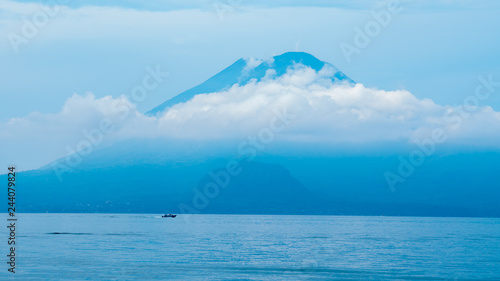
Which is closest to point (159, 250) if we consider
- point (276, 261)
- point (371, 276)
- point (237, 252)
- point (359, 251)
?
point (237, 252)

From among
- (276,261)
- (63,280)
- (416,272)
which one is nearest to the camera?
(63,280)

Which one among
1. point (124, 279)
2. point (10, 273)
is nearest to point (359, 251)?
point (124, 279)

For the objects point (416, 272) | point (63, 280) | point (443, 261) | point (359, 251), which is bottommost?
point (63, 280)

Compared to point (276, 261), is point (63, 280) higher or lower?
lower

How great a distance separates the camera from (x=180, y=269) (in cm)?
8588

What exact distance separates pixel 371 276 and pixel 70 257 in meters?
46.4

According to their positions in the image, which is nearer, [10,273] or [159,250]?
[10,273]

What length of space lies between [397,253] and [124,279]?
56.7m

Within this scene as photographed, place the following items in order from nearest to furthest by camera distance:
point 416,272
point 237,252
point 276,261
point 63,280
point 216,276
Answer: point 63,280 < point 216,276 < point 416,272 < point 276,261 < point 237,252

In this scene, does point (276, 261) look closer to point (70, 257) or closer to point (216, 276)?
point (216, 276)

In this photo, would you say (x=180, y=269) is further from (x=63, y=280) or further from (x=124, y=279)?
(x=63, y=280)

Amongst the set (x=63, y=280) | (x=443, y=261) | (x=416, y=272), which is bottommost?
(x=63, y=280)

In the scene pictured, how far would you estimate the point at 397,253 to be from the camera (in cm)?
11569

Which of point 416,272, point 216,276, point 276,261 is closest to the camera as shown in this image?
point 216,276
